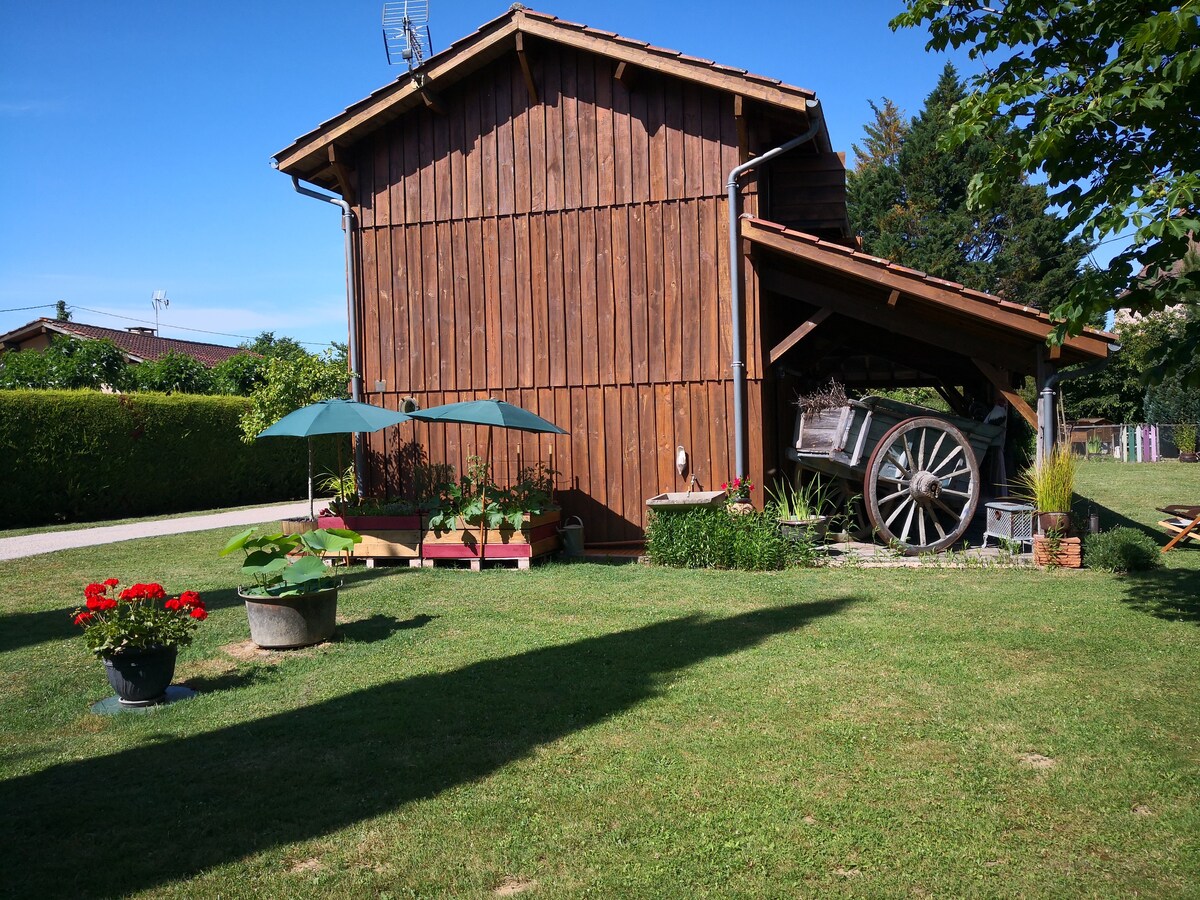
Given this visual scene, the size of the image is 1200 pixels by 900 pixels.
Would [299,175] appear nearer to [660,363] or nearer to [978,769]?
[660,363]

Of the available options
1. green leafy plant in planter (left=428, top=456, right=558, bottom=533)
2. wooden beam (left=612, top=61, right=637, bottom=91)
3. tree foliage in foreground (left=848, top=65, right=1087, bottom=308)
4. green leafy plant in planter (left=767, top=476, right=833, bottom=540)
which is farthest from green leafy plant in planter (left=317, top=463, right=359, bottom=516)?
tree foliage in foreground (left=848, top=65, right=1087, bottom=308)

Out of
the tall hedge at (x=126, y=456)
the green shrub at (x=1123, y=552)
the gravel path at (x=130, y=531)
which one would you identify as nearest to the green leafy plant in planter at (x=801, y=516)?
the green shrub at (x=1123, y=552)

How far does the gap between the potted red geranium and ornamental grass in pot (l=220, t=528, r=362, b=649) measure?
3.15 ft

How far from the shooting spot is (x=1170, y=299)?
6023mm

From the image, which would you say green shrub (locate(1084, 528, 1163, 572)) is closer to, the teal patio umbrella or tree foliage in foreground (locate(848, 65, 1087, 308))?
the teal patio umbrella

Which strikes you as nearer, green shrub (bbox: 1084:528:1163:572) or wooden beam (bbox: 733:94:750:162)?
green shrub (bbox: 1084:528:1163:572)

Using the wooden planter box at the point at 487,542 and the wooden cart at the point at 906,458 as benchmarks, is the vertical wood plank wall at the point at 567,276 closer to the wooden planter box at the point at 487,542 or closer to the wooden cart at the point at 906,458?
the wooden cart at the point at 906,458

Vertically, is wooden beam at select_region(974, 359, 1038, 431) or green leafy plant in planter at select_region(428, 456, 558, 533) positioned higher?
wooden beam at select_region(974, 359, 1038, 431)

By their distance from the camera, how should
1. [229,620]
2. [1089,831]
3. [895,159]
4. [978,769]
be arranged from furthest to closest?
[895,159], [229,620], [978,769], [1089,831]

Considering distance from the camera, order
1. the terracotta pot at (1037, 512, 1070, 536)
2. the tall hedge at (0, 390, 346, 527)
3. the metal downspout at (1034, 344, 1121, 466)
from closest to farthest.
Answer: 1. the terracotta pot at (1037, 512, 1070, 536)
2. the metal downspout at (1034, 344, 1121, 466)
3. the tall hedge at (0, 390, 346, 527)

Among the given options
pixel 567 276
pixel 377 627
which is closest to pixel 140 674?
pixel 377 627

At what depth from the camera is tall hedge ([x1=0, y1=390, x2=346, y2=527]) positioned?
56.8 ft

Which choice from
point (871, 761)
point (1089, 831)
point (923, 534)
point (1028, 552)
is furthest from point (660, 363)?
point (1089, 831)

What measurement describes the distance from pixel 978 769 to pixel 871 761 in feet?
1.60
